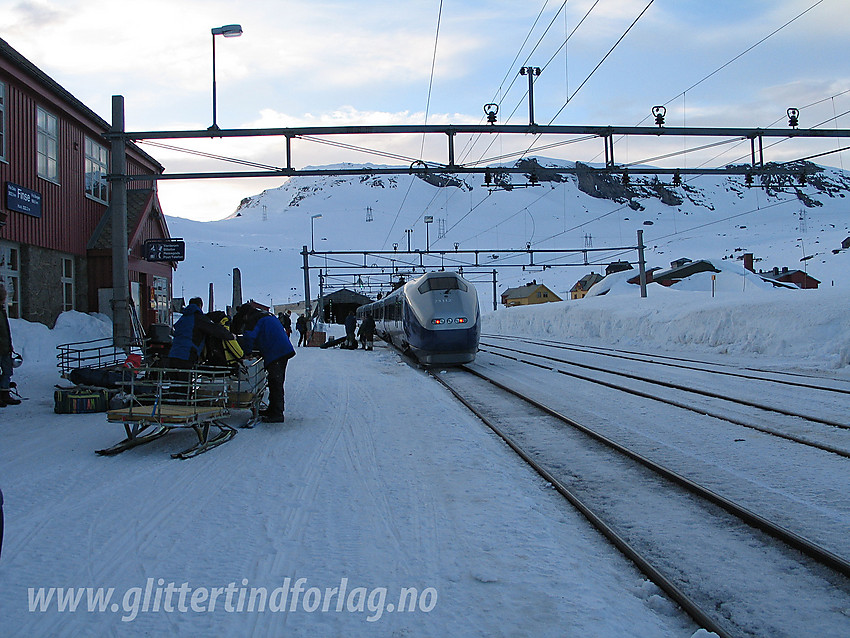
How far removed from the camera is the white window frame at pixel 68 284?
18.1 meters

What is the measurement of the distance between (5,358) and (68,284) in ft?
30.4

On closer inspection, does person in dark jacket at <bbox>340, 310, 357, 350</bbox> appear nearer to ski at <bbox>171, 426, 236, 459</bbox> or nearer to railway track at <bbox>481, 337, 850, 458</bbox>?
railway track at <bbox>481, 337, 850, 458</bbox>

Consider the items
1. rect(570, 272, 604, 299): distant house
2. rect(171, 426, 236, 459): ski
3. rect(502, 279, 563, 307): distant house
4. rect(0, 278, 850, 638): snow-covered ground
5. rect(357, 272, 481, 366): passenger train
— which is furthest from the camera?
rect(570, 272, 604, 299): distant house

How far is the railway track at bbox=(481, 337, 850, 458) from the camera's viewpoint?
8070 millimetres

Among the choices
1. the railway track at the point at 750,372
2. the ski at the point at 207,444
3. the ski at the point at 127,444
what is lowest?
the ski at the point at 207,444

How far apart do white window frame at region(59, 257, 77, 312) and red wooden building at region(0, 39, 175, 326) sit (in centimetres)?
3

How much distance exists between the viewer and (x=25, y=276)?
52.2 feet

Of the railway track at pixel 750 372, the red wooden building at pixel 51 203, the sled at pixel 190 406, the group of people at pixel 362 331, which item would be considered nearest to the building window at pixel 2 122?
the red wooden building at pixel 51 203

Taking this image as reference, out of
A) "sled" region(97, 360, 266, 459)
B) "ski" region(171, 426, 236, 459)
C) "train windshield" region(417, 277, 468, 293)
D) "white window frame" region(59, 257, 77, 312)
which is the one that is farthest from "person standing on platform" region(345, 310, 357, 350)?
"ski" region(171, 426, 236, 459)

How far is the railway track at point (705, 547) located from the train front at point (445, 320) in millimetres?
10131

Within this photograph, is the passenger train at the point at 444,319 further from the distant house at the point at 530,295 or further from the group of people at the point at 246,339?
the distant house at the point at 530,295

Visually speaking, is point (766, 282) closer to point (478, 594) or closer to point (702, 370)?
point (702, 370)

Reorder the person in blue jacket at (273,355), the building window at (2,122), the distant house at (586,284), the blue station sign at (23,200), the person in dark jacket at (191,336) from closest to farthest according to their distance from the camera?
the person in dark jacket at (191,336), the person in blue jacket at (273,355), the building window at (2,122), the blue station sign at (23,200), the distant house at (586,284)

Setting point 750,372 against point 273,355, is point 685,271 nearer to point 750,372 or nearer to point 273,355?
point 750,372
